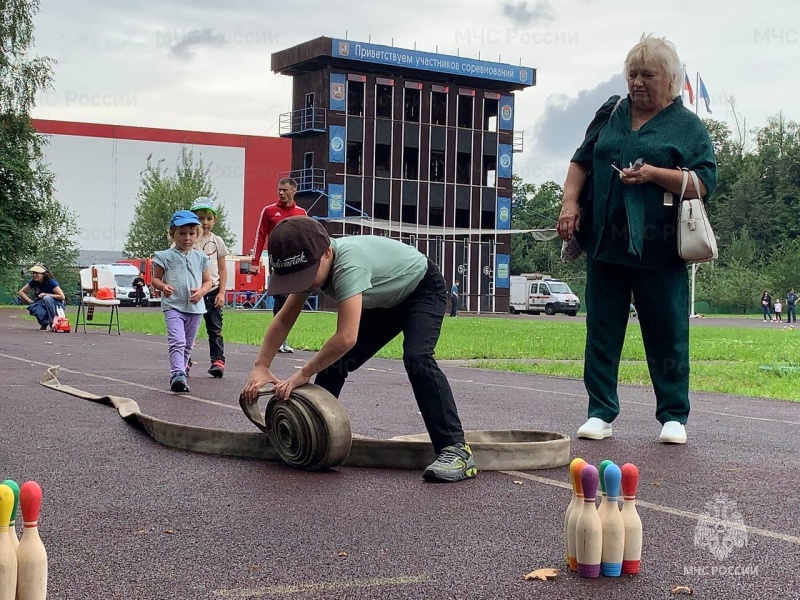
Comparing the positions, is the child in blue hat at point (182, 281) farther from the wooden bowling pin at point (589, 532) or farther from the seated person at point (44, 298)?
the seated person at point (44, 298)

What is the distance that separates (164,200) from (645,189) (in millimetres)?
65228

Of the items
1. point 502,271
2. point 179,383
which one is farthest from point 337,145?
point 179,383

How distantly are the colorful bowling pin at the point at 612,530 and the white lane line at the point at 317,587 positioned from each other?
0.60 metres

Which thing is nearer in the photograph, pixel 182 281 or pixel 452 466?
pixel 452 466

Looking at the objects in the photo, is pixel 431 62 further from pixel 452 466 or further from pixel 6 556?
pixel 6 556

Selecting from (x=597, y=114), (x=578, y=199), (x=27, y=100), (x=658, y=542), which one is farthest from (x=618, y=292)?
(x=27, y=100)

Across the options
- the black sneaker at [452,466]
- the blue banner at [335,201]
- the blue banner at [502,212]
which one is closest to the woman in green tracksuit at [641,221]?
the black sneaker at [452,466]

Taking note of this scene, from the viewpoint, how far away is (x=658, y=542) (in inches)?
173

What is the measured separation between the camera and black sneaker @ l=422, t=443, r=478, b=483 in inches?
222

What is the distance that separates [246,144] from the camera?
75.5 metres

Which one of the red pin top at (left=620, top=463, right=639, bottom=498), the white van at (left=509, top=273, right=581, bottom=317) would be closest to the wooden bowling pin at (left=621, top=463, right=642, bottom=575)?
the red pin top at (left=620, top=463, right=639, bottom=498)

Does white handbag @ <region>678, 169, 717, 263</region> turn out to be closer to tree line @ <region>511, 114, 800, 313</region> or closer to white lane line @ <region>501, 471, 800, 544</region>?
white lane line @ <region>501, 471, 800, 544</region>

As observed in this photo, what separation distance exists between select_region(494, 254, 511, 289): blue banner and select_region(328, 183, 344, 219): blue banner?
A: 10262 mm

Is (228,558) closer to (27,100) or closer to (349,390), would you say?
(349,390)
